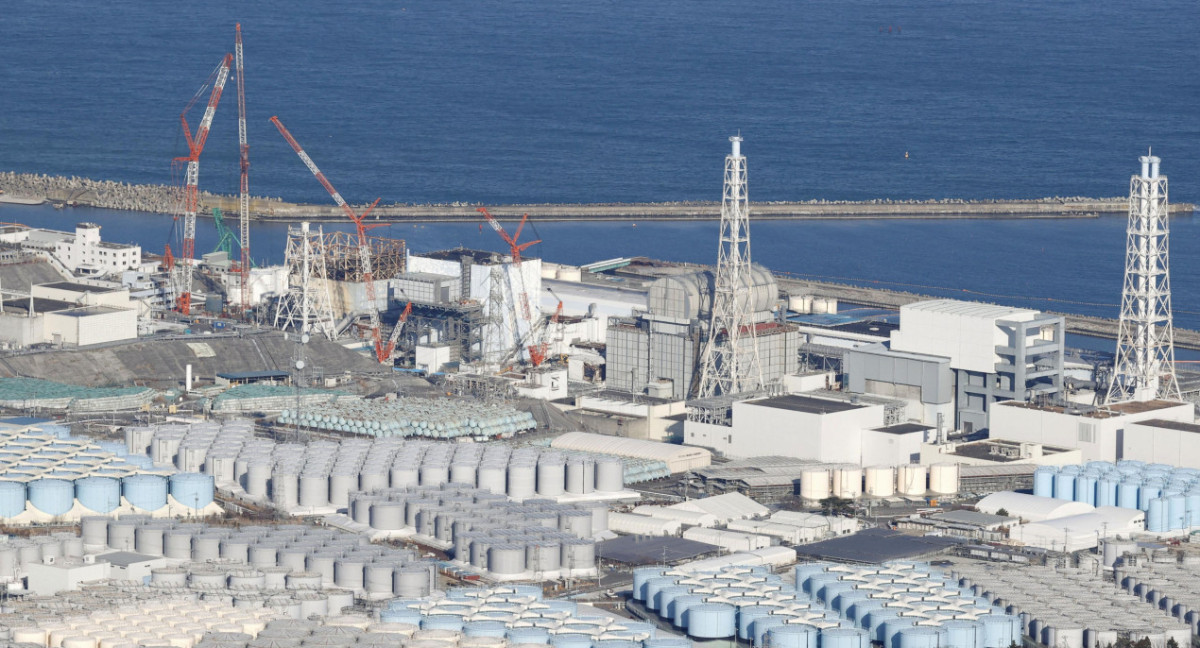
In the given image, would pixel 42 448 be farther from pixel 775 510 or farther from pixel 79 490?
pixel 775 510

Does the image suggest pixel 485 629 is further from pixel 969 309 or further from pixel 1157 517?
pixel 969 309

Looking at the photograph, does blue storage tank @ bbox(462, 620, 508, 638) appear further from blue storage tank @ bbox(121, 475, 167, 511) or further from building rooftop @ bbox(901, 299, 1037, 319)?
building rooftop @ bbox(901, 299, 1037, 319)

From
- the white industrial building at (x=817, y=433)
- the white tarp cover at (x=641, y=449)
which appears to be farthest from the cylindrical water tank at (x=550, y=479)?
the white industrial building at (x=817, y=433)

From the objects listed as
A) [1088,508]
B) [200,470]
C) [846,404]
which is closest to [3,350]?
[200,470]

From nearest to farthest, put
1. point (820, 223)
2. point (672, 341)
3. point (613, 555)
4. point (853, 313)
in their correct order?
point (613, 555) → point (672, 341) → point (853, 313) → point (820, 223)

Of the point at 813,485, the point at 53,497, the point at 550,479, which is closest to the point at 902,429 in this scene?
the point at 813,485

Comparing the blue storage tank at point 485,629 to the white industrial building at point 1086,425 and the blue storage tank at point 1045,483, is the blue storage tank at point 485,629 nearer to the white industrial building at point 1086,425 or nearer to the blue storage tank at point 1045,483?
the blue storage tank at point 1045,483
